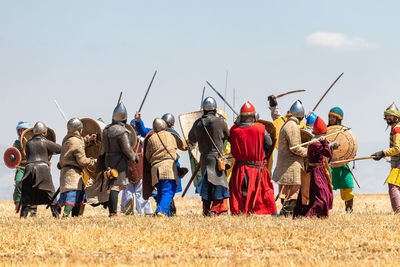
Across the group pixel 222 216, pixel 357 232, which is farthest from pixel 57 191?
pixel 357 232

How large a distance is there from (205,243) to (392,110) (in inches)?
199

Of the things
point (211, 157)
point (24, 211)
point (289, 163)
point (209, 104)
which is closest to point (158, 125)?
point (209, 104)

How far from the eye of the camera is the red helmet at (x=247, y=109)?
12.0 meters

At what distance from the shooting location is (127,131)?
12570 millimetres

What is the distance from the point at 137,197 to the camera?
14.3 meters

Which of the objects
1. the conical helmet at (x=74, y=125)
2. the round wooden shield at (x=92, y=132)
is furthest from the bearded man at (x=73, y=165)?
the round wooden shield at (x=92, y=132)

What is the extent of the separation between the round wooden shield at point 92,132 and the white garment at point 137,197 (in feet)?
3.62

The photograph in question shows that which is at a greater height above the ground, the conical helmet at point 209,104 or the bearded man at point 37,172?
the conical helmet at point 209,104

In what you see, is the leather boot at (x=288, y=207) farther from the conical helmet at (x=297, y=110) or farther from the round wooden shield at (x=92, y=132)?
the round wooden shield at (x=92, y=132)

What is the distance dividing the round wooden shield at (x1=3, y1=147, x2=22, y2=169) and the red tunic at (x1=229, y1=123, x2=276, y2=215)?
15.5ft

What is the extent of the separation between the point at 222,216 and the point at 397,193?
9.63 feet

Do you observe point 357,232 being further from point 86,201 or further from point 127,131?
point 86,201

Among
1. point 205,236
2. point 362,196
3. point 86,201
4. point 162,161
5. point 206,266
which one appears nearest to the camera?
point 206,266

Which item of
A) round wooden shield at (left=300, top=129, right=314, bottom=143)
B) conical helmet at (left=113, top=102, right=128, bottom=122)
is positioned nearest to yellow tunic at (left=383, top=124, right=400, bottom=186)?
round wooden shield at (left=300, top=129, right=314, bottom=143)
